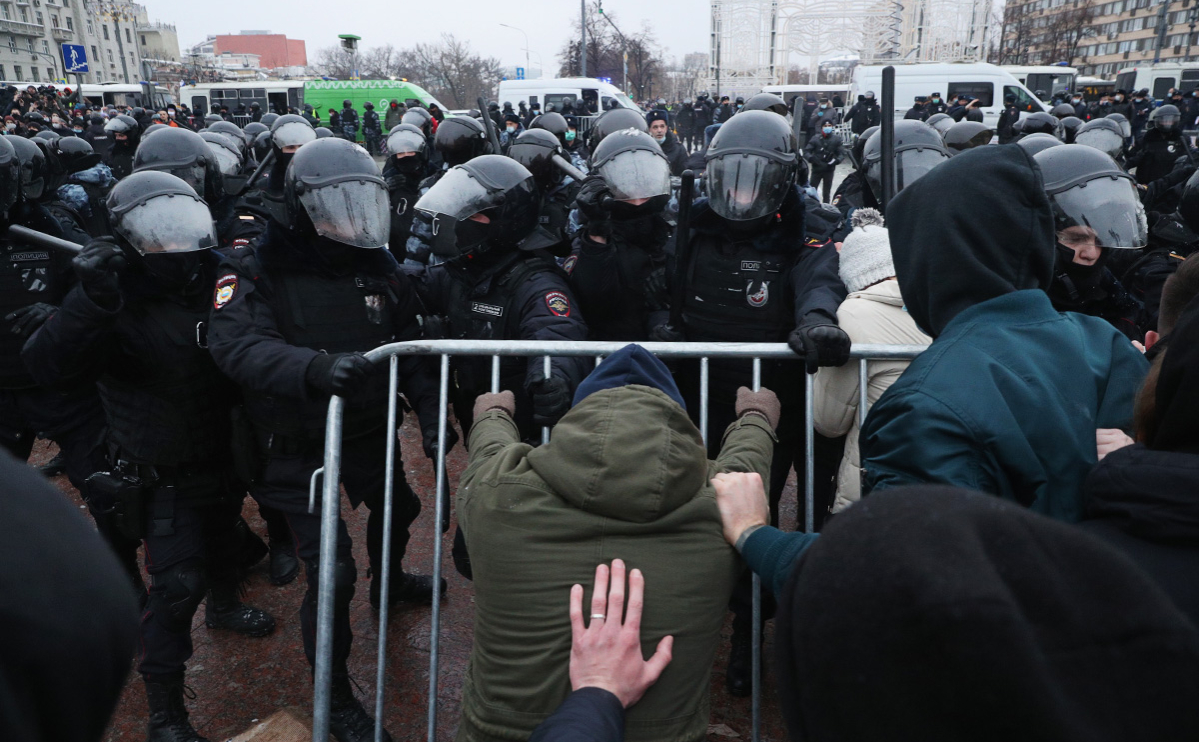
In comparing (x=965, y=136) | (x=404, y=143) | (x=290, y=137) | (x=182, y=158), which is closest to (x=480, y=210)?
(x=182, y=158)

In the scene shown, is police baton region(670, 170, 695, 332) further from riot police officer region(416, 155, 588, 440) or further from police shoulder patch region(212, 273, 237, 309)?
police shoulder patch region(212, 273, 237, 309)

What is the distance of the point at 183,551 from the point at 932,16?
68.4 m

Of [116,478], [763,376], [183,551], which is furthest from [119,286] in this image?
[763,376]

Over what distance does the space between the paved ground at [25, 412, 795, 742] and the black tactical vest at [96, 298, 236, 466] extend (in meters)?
0.92

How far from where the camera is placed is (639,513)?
5.25 feet

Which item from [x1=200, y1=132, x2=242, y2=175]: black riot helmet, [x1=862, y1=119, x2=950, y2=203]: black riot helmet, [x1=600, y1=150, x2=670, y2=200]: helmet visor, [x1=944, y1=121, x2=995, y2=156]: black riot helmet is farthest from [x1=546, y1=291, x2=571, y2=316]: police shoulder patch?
[x1=944, y1=121, x2=995, y2=156]: black riot helmet

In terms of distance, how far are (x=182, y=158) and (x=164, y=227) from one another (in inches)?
79.3

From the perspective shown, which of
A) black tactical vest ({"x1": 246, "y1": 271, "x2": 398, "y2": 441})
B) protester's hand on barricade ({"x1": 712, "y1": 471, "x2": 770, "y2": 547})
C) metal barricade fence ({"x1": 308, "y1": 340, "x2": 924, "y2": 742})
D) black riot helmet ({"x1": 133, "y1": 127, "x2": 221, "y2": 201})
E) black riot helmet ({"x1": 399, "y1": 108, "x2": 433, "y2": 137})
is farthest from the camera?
black riot helmet ({"x1": 399, "y1": 108, "x2": 433, "y2": 137})

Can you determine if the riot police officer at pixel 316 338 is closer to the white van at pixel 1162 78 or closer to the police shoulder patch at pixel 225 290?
the police shoulder patch at pixel 225 290

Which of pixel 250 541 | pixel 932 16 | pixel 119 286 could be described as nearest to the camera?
pixel 119 286

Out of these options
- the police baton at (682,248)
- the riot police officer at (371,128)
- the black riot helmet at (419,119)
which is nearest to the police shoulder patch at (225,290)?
the police baton at (682,248)

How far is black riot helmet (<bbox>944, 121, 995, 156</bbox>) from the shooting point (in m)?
6.12

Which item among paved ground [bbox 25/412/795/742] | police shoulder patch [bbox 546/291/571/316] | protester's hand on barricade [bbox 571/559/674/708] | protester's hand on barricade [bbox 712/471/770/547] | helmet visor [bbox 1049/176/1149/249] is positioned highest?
helmet visor [bbox 1049/176/1149/249]

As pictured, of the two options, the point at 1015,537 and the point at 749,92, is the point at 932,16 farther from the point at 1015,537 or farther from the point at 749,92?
the point at 1015,537
